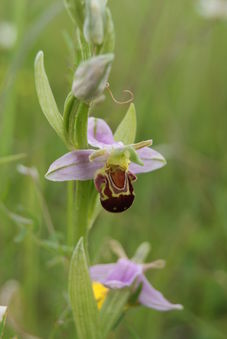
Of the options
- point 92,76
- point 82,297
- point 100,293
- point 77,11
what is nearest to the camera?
point 92,76

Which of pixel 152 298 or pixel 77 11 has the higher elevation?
pixel 77 11

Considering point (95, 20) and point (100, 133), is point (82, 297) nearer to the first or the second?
point (100, 133)

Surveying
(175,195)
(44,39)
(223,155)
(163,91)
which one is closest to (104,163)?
(175,195)

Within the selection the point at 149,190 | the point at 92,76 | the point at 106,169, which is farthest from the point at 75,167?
the point at 149,190

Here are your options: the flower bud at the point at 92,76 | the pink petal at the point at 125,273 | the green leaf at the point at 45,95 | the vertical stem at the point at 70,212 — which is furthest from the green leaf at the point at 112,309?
the flower bud at the point at 92,76

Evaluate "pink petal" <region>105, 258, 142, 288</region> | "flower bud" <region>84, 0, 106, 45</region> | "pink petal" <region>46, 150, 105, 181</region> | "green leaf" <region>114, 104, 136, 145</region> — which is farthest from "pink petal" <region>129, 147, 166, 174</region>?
"flower bud" <region>84, 0, 106, 45</region>

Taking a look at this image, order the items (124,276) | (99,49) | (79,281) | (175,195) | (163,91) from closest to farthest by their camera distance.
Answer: (99,49)
(79,281)
(124,276)
(175,195)
(163,91)

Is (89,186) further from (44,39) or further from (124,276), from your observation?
(44,39)
